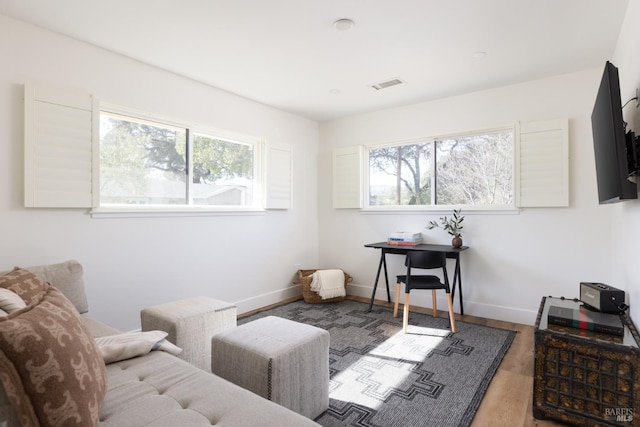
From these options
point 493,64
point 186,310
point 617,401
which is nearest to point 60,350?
point 186,310

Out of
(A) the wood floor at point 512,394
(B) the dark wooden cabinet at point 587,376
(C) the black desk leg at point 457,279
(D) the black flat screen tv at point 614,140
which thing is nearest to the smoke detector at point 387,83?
(D) the black flat screen tv at point 614,140

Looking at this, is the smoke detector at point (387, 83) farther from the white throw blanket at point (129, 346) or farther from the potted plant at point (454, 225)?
the white throw blanket at point (129, 346)

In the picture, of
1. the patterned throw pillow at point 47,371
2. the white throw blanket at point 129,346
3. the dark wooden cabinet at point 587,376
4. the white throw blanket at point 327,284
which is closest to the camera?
the patterned throw pillow at point 47,371

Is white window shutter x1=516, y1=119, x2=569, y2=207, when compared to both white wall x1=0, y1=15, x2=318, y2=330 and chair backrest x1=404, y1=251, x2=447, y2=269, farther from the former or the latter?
white wall x1=0, y1=15, x2=318, y2=330

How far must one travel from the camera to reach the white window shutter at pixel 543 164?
315 cm

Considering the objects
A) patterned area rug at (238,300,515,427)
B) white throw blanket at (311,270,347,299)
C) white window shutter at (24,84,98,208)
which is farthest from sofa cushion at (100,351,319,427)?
white throw blanket at (311,270,347,299)

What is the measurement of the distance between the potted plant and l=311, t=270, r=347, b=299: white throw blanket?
1278 mm

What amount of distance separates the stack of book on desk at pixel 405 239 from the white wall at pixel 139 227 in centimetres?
131

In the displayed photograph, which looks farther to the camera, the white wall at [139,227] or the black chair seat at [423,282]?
the black chair seat at [423,282]

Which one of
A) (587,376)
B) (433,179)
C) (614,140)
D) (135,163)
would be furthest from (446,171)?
(135,163)

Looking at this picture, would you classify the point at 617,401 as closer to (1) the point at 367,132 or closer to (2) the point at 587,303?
(2) the point at 587,303

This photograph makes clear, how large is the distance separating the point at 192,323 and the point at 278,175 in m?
2.38

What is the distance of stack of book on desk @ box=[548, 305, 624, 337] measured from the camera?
178cm

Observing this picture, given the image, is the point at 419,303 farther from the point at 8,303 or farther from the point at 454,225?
the point at 8,303
